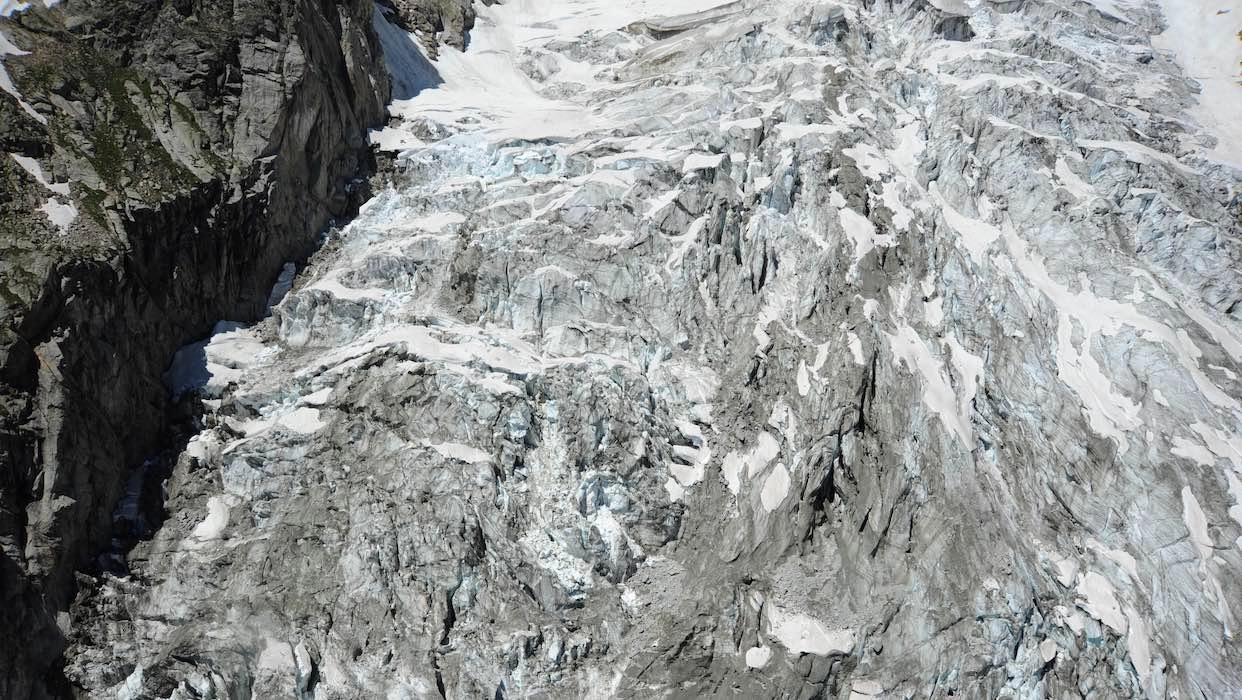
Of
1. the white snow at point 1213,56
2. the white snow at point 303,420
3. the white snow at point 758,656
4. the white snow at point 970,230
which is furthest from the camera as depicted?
the white snow at point 1213,56

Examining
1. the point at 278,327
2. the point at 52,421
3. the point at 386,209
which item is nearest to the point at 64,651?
the point at 52,421

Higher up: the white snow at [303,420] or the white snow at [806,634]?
the white snow at [303,420]

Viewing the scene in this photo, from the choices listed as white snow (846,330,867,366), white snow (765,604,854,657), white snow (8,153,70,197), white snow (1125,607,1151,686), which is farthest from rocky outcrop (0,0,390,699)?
white snow (1125,607,1151,686)

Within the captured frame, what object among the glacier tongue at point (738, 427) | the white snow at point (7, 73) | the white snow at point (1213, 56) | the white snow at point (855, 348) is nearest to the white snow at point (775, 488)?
the glacier tongue at point (738, 427)

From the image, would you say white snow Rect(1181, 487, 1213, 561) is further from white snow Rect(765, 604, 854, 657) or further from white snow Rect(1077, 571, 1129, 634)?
white snow Rect(765, 604, 854, 657)

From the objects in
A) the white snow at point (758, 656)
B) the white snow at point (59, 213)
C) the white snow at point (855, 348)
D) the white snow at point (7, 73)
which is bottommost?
the white snow at point (758, 656)

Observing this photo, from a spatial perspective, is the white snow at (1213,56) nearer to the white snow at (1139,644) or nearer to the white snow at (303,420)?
the white snow at (1139,644)

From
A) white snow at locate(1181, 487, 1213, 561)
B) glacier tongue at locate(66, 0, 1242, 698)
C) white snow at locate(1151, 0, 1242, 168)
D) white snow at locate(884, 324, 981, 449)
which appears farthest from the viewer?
white snow at locate(1151, 0, 1242, 168)
